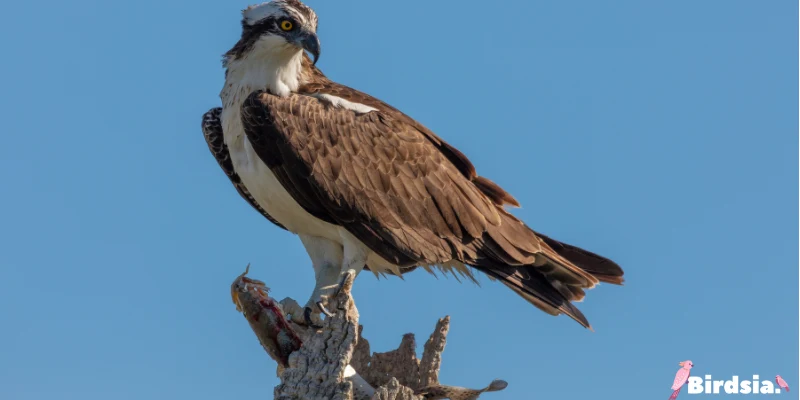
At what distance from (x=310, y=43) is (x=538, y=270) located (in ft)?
9.40

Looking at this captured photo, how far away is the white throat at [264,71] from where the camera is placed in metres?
9.62

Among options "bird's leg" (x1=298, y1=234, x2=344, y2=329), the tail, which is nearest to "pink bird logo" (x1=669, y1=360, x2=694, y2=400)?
the tail

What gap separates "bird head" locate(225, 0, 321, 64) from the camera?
948 centimetres

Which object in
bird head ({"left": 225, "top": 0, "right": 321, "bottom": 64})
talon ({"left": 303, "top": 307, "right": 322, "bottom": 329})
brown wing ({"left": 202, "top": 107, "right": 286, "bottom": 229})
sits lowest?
talon ({"left": 303, "top": 307, "right": 322, "bottom": 329})

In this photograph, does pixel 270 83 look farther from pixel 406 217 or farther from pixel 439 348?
pixel 439 348

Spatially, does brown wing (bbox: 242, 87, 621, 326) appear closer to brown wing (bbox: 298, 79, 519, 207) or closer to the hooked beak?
brown wing (bbox: 298, 79, 519, 207)

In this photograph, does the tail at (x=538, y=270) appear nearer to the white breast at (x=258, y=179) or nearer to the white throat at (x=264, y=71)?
the white breast at (x=258, y=179)

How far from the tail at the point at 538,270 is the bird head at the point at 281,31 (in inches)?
90.1

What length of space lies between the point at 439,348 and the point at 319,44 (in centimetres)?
273

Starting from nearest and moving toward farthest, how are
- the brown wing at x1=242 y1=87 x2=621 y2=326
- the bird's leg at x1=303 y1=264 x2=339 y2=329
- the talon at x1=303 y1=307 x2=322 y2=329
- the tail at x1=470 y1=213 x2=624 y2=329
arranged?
the bird's leg at x1=303 y1=264 x2=339 y2=329 → the talon at x1=303 y1=307 x2=322 y2=329 → the brown wing at x1=242 y1=87 x2=621 y2=326 → the tail at x1=470 y1=213 x2=624 y2=329

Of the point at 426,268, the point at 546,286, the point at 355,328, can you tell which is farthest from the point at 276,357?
the point at 546,286

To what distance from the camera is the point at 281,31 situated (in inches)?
376

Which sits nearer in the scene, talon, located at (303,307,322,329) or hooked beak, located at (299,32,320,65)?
talon, located at (303,307,322,329)

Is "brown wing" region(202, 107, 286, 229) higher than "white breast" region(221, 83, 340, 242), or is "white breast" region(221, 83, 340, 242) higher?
"brown wing" region(202, 107, 286, 229)
